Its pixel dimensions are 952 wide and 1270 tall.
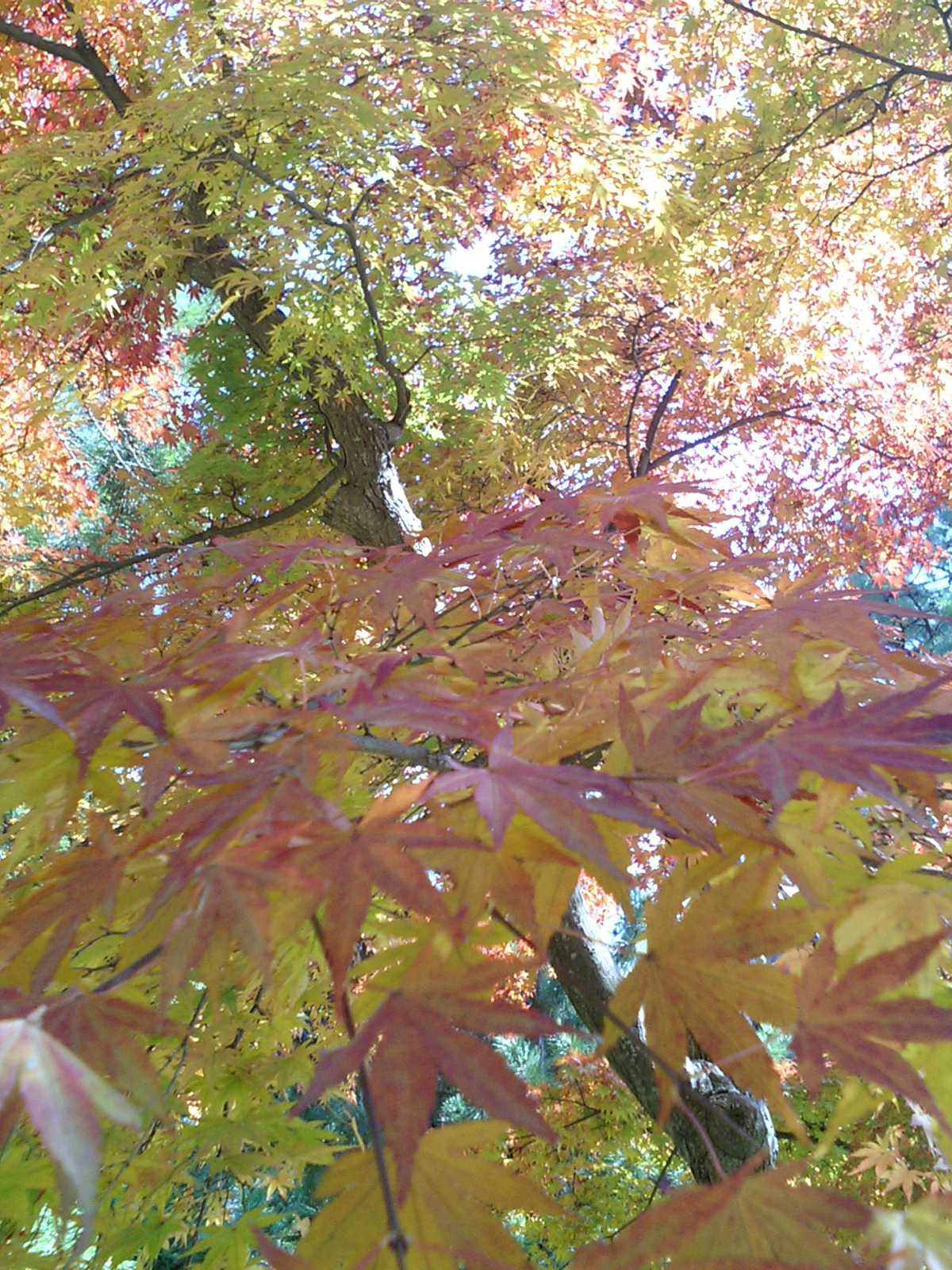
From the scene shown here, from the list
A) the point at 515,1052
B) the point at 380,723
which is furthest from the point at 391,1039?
the point at 515,1052

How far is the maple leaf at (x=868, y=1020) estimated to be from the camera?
1.04 feet

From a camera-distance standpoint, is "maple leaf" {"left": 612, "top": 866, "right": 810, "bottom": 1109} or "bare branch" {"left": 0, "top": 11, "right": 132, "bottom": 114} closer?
"maple leaf" {"left": 612, "top": 866, "right": 810, "bottom": 1109}

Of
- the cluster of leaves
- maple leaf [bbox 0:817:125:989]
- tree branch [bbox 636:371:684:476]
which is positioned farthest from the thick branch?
maple leaf [bbox 0:817:125:989]

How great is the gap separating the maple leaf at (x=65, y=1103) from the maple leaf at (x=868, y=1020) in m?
0.23

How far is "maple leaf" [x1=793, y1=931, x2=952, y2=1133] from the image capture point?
0.32 meters

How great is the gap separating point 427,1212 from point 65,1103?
0.15 m

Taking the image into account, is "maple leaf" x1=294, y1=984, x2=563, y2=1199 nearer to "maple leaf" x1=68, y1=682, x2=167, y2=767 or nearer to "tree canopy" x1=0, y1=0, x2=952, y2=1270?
"tree canopy" x1=0, y1=0, x2=952, y2=1270

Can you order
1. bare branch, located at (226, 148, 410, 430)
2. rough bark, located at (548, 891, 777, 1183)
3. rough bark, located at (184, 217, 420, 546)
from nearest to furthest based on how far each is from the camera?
rough bark, located at (548, 891, 777, 1183) < bare branch, located at (226, 148, 410, 430) < rough bark, located at (184, 217, 420, 546)

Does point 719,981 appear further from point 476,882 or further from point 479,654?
point 479,654

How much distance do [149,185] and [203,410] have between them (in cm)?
161

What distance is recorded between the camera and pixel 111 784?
56 cm

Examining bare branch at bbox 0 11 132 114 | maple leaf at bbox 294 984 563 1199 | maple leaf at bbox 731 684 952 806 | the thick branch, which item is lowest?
maple leaf at bbox 294 984 563 1199

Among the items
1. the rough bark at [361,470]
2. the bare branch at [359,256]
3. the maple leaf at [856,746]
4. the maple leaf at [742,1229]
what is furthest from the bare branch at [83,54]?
the maple leaf at [742,1229]

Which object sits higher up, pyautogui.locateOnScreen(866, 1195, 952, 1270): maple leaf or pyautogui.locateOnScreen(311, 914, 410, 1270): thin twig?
pyautogui.locateOnScreen(311, 914, 410, 1270): thin twig
